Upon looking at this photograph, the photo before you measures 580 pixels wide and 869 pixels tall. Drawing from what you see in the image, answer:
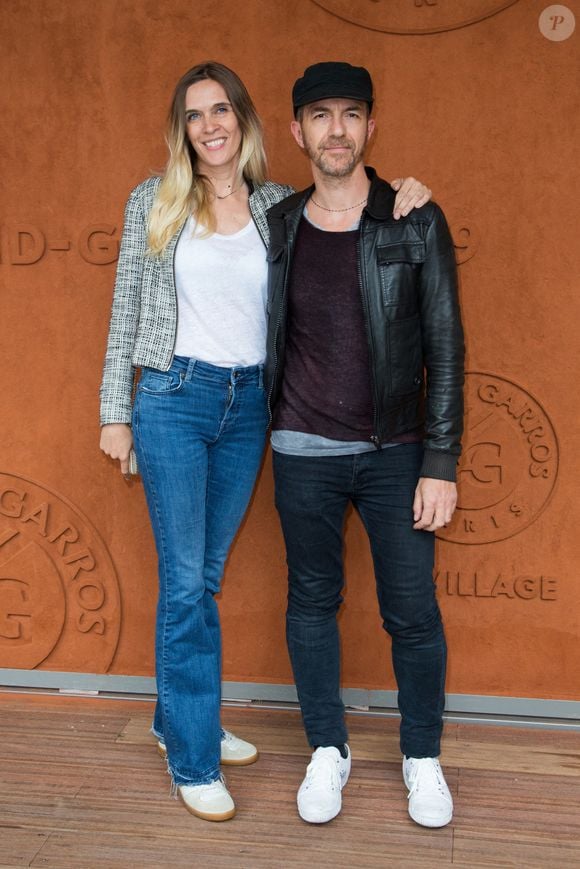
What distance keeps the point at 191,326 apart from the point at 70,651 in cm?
128

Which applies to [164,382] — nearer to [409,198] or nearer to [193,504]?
[193,504]

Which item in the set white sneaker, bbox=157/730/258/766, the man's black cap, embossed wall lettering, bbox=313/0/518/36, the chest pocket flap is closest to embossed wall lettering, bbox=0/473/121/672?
white sneaker, bbox=157/730/258/766

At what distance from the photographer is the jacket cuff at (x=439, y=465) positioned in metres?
2.33

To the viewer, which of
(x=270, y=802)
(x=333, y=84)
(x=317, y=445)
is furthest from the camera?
(x=270, y=802)

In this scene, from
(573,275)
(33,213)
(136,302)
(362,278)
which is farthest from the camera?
(33,213)

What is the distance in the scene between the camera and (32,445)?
3.04 m

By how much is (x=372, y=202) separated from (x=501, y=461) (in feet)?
3.05

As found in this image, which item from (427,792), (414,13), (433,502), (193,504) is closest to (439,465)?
(433,502)

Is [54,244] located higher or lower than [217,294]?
higher

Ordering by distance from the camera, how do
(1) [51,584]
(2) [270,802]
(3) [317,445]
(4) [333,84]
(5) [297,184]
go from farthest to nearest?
1. (1) [51,584]
2. (5) [297,184]
3. (2) [270,802]
4. (3) [317,445]
5. (4) [333,84]

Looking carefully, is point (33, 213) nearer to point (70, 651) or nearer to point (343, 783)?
point (70, 651)

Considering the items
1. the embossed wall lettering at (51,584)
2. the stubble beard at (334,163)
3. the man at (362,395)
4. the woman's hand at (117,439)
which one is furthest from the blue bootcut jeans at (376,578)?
the embossed wall lettering at (51,584)

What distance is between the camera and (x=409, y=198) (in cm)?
233

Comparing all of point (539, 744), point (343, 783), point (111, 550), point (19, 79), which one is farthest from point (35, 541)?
point (539, 744)
